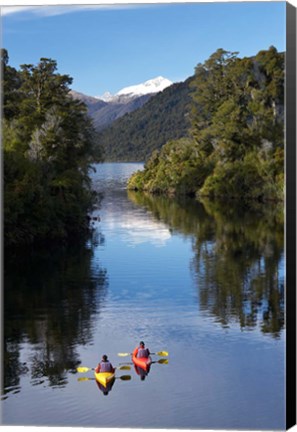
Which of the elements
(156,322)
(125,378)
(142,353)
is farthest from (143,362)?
(156,322)

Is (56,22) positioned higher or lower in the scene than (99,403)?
higher

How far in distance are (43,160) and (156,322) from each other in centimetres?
1138

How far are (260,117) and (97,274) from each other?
571 cm

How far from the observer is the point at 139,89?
13.0m

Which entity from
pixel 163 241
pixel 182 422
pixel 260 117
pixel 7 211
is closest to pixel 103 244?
pixel 163 241

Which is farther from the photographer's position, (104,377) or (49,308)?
(49,308)

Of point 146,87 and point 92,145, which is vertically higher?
point 146,87

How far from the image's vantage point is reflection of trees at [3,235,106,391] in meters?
11.9

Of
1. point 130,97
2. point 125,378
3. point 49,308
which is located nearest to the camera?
point 125,378

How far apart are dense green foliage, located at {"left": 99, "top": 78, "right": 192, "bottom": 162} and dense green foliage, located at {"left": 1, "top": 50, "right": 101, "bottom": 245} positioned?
288cm

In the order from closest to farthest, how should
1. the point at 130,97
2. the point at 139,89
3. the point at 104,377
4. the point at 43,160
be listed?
the point at 104,377 < the point at 139,89 < the point at 130,97 < the point at 43,160

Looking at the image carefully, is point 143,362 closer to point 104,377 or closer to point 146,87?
point 104,377

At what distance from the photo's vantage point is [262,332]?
13.3 meters

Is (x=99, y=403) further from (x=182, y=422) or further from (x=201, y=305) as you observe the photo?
(x=201, y=305)
